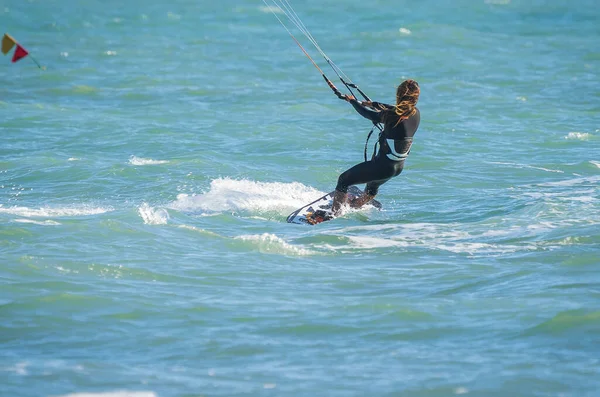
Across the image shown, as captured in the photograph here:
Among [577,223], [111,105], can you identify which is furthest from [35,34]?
[577,223]

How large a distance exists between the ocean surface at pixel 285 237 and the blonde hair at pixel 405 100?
1.27 m

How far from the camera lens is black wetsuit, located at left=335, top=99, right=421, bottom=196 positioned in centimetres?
1066

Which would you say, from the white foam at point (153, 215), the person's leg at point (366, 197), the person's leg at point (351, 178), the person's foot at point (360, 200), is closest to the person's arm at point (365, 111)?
the person's leg at point (351, 178)

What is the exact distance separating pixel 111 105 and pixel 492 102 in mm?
8277

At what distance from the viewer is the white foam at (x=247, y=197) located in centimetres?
1210

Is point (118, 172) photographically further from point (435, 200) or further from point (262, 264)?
point (262, 264)

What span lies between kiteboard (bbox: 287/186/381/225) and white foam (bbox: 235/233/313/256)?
1.18 meters

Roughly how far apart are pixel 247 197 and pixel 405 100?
294 centimetres

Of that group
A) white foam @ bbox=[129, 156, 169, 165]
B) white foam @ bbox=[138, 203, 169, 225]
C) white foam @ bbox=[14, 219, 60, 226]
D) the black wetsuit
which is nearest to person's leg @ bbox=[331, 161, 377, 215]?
the black wetsuit

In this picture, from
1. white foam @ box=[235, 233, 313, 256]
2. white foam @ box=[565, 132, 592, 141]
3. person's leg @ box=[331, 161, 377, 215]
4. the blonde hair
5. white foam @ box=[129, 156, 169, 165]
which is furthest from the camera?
white foam @ box=[565, 132, 592, 141]

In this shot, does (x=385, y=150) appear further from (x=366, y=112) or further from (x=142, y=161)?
(x=142, y=161)

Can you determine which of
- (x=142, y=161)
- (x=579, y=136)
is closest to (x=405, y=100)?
(x=142, y=161)

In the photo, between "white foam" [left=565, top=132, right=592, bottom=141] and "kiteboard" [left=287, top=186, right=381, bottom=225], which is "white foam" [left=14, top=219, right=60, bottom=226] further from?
"white foam" [left=565, top=132, right=592, bottom=141]

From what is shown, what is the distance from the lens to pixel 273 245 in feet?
32.1
